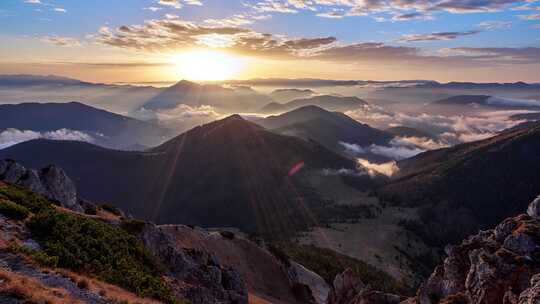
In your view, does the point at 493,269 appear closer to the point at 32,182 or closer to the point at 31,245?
the point at 31,245

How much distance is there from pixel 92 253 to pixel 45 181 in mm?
56361

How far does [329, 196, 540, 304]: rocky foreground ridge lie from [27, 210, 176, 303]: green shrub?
1257 inches

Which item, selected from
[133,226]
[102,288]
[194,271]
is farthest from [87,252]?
[194,271]

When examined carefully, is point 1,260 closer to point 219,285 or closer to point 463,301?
point 219,285

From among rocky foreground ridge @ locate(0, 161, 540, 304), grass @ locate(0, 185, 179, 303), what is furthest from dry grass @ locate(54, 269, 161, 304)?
grass @ locate(0, 185, 179, 303)

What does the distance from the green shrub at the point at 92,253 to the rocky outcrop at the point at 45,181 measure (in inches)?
1567

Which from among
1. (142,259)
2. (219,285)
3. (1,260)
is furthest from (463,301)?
(1,260)

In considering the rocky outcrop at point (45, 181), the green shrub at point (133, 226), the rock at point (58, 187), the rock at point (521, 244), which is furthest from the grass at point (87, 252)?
the rock at point (521, 244)

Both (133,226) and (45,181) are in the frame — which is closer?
(133,226)

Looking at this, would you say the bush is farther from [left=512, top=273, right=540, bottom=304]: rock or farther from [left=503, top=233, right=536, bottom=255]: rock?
[left=503, top=233, right=536, bottom=255]: rock

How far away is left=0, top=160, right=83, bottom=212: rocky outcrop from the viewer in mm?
76250

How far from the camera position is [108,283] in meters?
32.5

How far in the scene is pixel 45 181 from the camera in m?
83.9

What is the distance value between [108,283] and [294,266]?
8164cm
